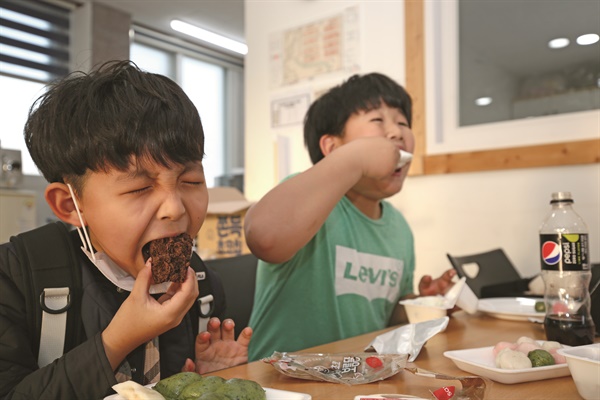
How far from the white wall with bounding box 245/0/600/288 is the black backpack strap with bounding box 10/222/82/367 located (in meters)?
1.92

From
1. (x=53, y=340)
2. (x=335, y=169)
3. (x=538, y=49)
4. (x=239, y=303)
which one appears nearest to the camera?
(x=53, y=340)

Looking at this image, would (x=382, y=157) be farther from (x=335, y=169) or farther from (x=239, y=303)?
(x=239, y=303)

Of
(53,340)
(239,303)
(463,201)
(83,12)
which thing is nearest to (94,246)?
(53,340)

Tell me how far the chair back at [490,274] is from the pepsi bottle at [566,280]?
0.50 m

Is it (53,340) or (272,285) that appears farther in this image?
(272,285)

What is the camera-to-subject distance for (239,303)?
1.33 metres

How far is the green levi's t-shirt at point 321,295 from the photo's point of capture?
4.34 ft

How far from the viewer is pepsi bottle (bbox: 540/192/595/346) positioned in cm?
96

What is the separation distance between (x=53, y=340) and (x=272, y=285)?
0.63 meters

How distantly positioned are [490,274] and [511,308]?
465 mm

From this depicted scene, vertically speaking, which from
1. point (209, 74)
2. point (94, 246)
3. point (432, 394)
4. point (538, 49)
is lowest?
point (432, 394)

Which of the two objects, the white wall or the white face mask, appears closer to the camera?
the white face mask

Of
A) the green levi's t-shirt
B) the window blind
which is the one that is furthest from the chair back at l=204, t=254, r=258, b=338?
the window blind

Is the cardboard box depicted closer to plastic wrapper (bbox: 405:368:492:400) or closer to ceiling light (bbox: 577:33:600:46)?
ceiling light (bbox: 577:33:600:46)
